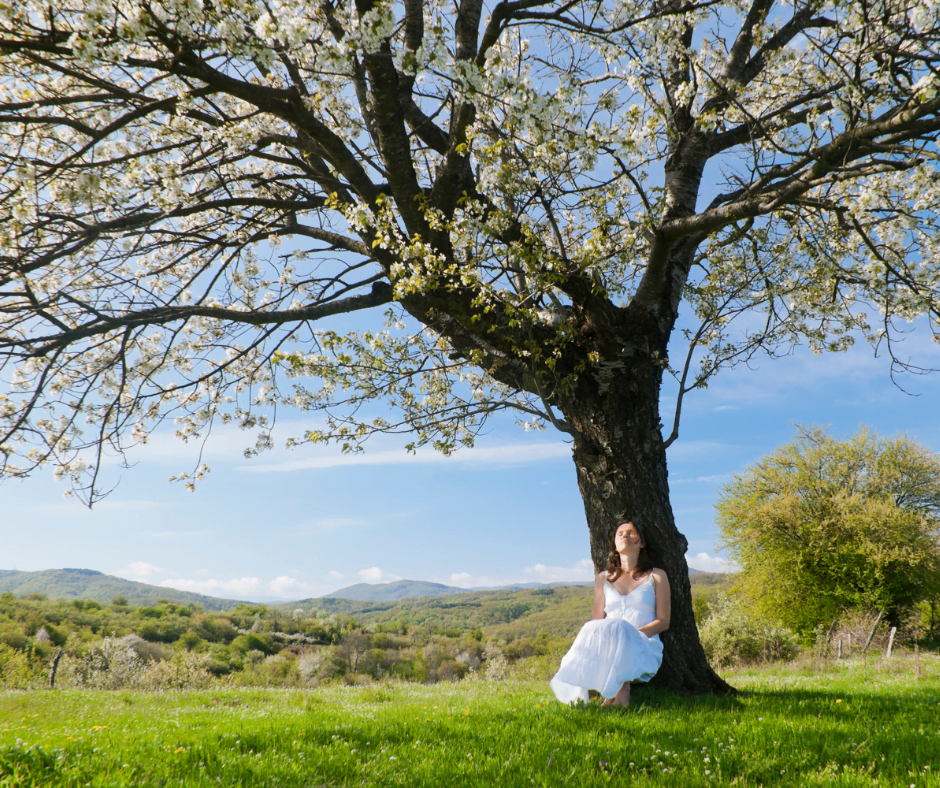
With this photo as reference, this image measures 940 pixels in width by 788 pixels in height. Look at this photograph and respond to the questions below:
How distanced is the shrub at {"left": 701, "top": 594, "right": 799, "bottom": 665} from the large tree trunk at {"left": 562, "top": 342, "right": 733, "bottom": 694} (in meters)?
20.3

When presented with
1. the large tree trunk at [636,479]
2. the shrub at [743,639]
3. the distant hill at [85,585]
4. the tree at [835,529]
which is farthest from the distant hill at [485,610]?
the large tree trunk at [636,479]

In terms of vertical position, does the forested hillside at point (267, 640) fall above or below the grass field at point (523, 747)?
below

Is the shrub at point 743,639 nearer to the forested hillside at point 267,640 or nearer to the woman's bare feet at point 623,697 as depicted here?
the forested hillside at point 267,640

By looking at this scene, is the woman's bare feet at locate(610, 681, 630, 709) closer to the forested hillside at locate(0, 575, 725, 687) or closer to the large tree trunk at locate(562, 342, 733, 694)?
the large tree trunk at locate(562, 342, 733, 694)

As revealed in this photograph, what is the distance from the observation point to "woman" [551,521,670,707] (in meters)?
5.95

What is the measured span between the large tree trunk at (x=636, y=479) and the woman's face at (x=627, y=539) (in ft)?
0.90

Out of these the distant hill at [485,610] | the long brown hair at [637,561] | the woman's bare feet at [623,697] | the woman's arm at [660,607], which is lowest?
the distant hill at [485,610]

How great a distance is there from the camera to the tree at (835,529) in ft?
68.5

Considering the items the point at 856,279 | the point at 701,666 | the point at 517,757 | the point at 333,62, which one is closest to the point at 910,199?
the point at 856,279

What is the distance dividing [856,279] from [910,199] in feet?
6.25

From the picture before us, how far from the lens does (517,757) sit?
13.8 ft

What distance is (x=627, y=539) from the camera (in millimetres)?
6965

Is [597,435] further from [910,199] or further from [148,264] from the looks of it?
[148,264]

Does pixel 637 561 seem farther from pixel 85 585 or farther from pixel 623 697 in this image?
pixel 85 585
